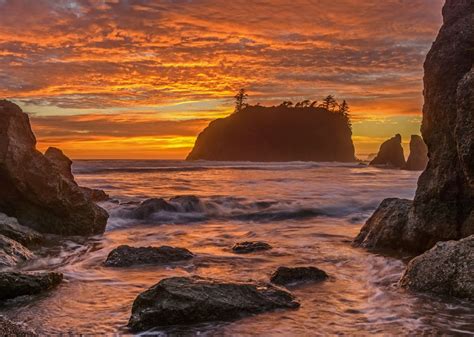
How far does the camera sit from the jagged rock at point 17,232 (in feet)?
35.9

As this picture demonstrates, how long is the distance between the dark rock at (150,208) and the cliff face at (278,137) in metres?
98.2

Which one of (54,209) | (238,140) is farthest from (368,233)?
(238,140)

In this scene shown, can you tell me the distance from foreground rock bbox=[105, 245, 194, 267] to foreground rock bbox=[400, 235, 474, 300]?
4223mm

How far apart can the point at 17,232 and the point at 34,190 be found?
2.20 metres

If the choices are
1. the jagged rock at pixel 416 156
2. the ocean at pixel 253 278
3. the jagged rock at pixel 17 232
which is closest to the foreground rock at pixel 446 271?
the ocean at pixel 253 278

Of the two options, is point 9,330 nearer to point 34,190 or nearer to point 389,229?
point 389,229

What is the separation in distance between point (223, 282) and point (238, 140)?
11347 cm

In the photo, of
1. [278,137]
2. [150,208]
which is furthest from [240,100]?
[150,208]

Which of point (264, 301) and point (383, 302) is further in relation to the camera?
point (383, 302)

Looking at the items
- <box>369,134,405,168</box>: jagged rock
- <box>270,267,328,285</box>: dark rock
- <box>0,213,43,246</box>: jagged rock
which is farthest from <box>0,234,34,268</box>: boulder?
<box>369,134,405,168</box>: jagged rock

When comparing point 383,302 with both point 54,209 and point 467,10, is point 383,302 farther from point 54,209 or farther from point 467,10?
point 54,209

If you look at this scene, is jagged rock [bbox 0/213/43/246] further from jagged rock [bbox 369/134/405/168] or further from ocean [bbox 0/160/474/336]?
jagged rock [bbox 369/134/405/168]

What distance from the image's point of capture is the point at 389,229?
10977 millimetres

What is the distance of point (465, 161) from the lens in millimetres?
7945
